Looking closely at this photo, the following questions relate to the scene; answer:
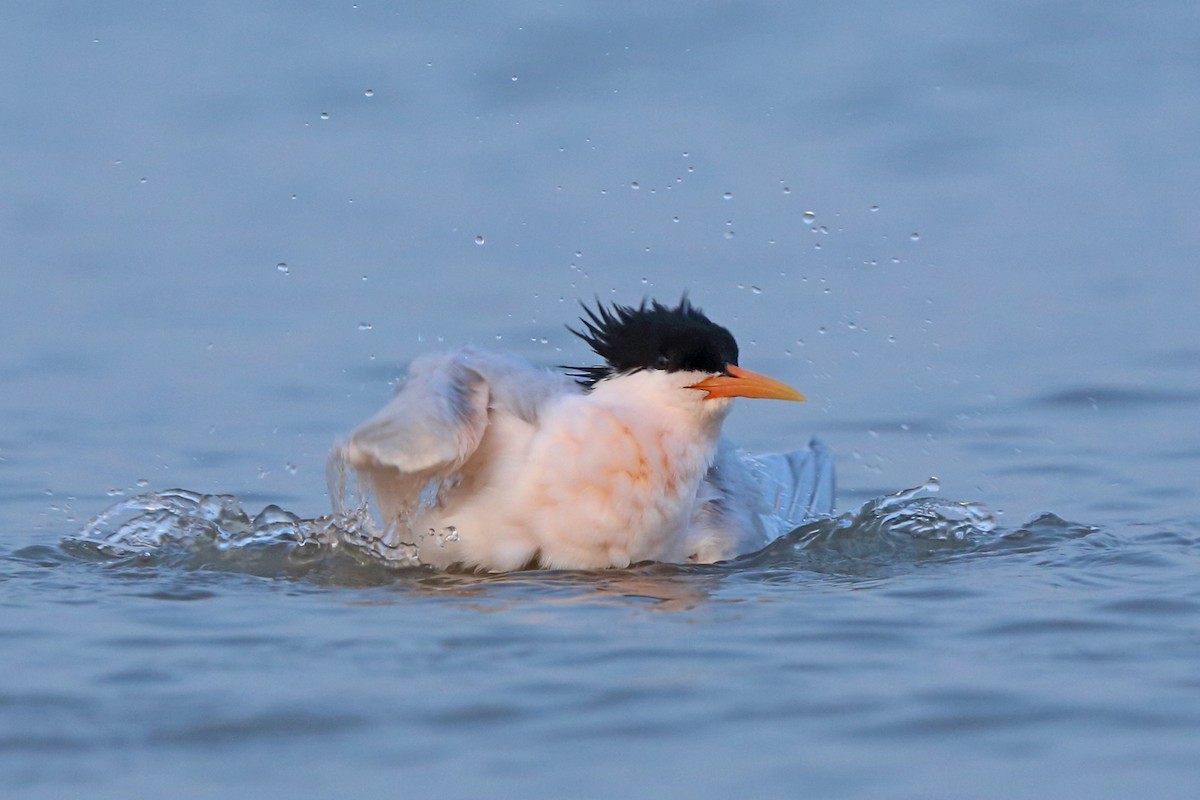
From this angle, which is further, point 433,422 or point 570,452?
point 570,452

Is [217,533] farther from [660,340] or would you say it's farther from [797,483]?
[797,483]

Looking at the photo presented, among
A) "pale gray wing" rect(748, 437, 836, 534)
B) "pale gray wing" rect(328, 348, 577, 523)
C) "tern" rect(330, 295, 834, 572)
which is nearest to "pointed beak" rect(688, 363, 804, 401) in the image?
"tern" rect(330, 295, 834, 572)

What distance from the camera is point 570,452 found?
19.3ft

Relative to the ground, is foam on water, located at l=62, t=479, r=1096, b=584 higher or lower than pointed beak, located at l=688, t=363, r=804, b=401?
A: lower

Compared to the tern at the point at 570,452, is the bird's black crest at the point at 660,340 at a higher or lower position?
higher

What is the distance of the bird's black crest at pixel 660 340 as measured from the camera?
597 centimetres

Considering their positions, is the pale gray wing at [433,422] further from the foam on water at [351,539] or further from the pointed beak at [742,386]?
the pointed beak at [742,386]

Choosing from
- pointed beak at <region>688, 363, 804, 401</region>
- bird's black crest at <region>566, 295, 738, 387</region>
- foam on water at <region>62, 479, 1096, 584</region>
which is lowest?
foam on water at <region>62, 479, 1096, 584</region>

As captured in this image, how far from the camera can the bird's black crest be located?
5.97m

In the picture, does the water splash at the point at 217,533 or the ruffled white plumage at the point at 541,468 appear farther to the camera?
the water splash at the point at 217,533

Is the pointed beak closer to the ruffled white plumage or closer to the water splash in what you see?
the ruffled white plumage

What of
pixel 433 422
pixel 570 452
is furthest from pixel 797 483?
pixel 433 422

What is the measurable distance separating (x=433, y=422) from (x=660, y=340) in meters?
0.78

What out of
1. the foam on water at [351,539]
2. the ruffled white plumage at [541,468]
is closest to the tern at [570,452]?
the ruffled white plumage at [541,468]
